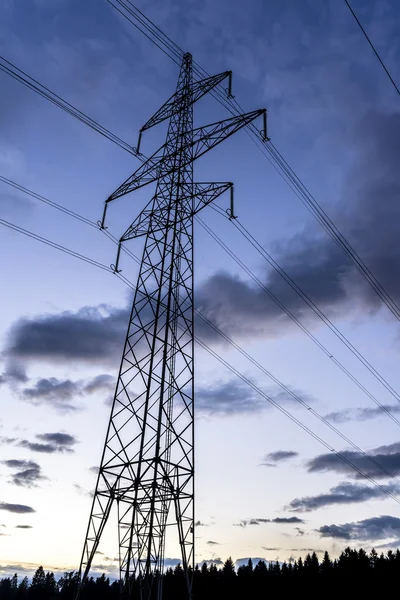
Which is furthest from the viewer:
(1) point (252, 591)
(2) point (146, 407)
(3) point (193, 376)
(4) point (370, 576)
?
(1) point (252, 591)

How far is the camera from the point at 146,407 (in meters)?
22.0

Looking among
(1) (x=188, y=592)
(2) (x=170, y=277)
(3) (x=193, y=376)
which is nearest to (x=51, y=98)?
(2) (x=170, y=277)

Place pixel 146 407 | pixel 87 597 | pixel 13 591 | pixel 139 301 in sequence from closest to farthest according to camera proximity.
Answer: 1. pixel 146 407
2. pixel 139 301
3. pixel 87 597
4. pixel 13 591

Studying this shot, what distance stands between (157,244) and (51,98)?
8257mm

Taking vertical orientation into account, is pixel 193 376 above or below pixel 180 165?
below

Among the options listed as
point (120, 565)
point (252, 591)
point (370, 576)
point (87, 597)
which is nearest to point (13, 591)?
point (87, 597)

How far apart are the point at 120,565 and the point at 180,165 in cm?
1872

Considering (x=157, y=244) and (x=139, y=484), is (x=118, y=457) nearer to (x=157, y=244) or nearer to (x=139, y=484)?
(x=139, y=484)

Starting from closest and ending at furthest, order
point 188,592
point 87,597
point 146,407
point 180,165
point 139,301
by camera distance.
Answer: point 188,592 < point 146,407 < point 139,301 < point 180,165 < point 87,597

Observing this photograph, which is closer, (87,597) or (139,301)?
(139,301)

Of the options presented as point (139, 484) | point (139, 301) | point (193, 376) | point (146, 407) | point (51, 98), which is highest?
point (51, 98)

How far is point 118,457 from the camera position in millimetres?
22078

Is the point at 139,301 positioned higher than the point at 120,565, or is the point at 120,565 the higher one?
the point at 139,301

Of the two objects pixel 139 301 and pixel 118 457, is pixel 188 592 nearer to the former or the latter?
pixel 118 457
